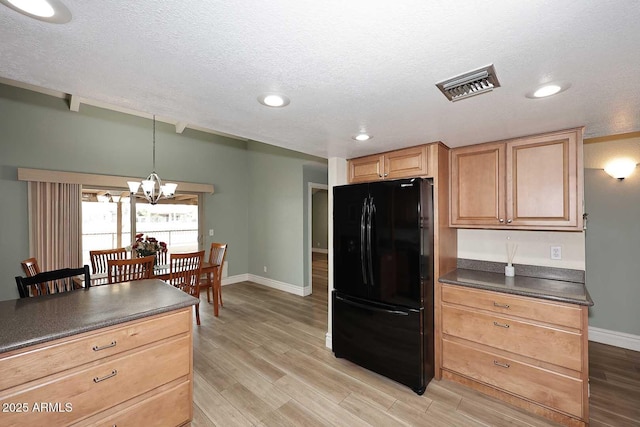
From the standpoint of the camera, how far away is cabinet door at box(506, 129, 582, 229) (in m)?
2.10

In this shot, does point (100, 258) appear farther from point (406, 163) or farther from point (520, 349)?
point (520, 349)

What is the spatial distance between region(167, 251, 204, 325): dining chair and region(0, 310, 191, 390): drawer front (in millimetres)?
1801

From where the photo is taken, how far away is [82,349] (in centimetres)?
142

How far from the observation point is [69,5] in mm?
884

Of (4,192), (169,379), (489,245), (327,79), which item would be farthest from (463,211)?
(4,192)

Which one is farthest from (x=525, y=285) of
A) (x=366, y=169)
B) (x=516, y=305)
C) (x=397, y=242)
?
(x=366, y=169)

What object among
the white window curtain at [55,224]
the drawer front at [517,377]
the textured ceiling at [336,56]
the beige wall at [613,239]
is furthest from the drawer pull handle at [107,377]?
the beige wall at [613,239]

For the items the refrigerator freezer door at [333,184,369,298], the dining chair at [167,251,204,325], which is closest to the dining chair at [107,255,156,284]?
the dining chair at [167,251,204,325]

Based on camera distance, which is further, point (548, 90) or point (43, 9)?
point (548, 90)

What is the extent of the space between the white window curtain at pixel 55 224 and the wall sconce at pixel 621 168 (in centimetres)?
691

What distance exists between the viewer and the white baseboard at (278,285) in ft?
16.7

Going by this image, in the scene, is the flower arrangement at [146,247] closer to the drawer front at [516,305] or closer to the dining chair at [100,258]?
the dining chair at [100,258]

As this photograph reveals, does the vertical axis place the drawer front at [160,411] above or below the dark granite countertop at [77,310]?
below

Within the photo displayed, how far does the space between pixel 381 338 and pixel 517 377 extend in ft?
3.45
